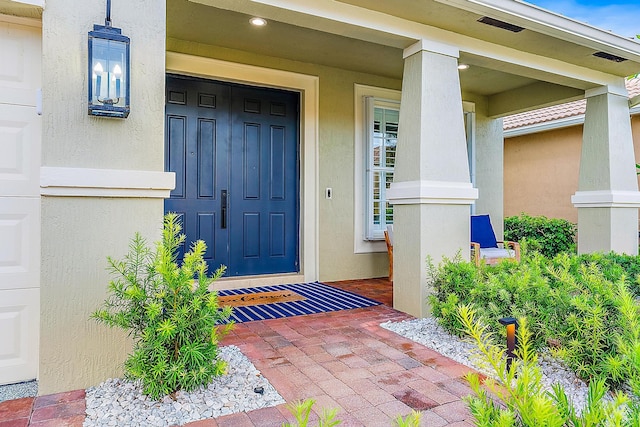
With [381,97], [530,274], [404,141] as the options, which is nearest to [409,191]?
[404,141]

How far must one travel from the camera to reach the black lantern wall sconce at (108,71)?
2.22 meters

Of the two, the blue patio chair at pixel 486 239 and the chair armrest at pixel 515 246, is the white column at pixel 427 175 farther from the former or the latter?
the chair armrest at pixel 515 246

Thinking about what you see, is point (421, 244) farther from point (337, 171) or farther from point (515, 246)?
point (515, 246)

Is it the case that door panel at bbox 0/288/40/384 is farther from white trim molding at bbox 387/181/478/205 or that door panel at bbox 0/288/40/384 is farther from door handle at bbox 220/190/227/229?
white trim molding at bbox 387/181/478/205

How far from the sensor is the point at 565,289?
2.55 metres

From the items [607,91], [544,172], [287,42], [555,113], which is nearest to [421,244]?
[287,42]

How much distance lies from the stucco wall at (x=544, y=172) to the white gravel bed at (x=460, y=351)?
6655 mm

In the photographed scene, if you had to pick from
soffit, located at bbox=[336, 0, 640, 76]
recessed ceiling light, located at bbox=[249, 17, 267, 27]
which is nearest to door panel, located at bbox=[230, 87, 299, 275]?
recessed ceiling light, located at bbox=[249, 17, 267, 27]

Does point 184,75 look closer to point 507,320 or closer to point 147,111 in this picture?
point 147,111

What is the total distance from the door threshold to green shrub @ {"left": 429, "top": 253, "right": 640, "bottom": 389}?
6.70 feet

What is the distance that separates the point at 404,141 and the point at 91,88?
8.12 ft

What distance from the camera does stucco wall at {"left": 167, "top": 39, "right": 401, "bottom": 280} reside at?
5109 millimetres

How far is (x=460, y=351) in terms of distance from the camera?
2732 mm

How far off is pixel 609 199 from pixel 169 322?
5.09m
